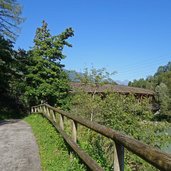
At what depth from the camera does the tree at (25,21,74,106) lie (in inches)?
1242

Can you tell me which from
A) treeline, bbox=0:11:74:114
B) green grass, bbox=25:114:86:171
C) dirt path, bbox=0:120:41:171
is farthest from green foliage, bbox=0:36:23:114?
green grass, bbox=25:114:86:171

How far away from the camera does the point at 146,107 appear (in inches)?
633

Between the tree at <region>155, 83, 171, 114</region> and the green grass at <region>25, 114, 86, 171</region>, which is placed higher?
the tree at <region>155, 83, 171, 114</region>

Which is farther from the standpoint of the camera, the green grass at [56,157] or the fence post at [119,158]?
the green grass at [56,157]

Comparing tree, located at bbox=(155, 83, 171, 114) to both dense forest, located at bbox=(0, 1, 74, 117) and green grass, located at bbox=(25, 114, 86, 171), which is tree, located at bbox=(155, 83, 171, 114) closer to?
dense forest, located at bbox=(0, 1, 74, 117)

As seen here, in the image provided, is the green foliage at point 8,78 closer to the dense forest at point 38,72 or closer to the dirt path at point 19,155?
the dense forest at point 38,72

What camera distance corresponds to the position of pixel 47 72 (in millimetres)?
31844

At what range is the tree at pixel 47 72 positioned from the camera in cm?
3155

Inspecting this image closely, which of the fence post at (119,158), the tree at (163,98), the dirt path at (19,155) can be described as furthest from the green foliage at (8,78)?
the fence post at (119,158)

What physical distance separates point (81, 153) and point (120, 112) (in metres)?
10.3

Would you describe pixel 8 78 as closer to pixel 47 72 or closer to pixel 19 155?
pixel 47 72

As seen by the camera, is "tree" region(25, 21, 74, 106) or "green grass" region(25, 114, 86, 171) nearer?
"green grass" region(25, 114, 86, 171)

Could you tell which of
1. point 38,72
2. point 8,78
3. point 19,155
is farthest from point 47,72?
point 19,155

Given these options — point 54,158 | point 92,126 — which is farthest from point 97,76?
point 92,126
